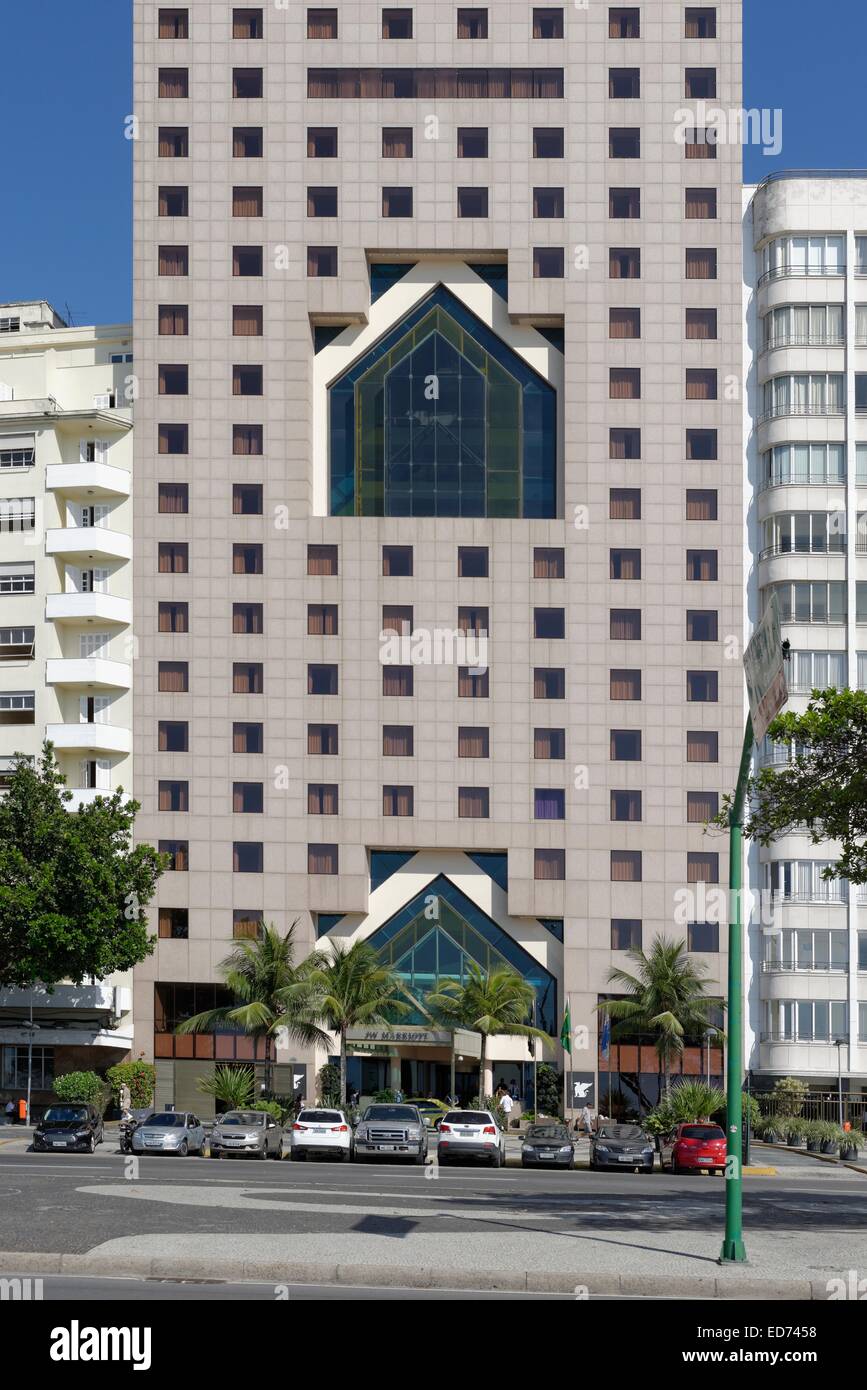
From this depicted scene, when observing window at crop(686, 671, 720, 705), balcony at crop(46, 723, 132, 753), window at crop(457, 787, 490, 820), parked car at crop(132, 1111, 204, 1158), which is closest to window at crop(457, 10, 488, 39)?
window at crop(686, 671, 720, 705)

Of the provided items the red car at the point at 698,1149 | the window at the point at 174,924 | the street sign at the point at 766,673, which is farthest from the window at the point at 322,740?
the street sign at the point at 766,673

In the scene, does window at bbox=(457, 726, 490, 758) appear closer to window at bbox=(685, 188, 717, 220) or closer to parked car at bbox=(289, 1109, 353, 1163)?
window at bbox=(685, 188, 717, 220)

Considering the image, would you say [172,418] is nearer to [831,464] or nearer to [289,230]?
[289,230]

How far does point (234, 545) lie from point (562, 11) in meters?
30.1

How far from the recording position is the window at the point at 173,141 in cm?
8025

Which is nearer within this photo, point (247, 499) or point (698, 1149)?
point (698, 1149)

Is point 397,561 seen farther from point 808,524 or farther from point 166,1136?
point 166,1136

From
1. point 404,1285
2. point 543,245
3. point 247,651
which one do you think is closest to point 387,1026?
point 247,651

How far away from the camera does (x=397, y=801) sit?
7638 cm

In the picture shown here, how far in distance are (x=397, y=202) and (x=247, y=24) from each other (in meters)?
11.5

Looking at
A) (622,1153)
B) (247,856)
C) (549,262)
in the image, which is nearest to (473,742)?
(247,856)

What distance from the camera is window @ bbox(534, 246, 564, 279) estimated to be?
7944 cm

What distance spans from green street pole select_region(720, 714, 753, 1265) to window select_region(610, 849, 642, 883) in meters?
51.6
